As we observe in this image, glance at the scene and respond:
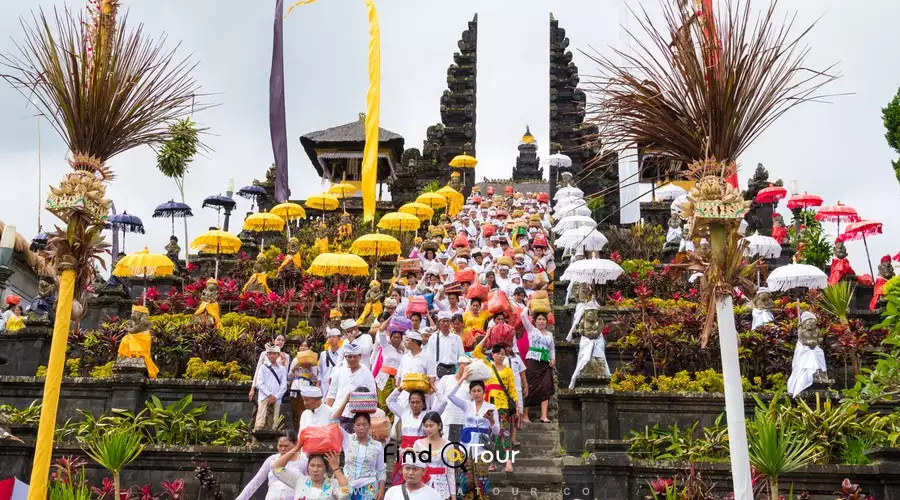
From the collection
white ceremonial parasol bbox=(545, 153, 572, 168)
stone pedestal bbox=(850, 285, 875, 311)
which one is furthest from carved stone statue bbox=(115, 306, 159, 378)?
white ceremonial parasol bbox=(545, 153, 572, 168)

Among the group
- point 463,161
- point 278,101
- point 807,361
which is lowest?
point 807,361

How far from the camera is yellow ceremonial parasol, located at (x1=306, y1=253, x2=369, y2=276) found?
17.7 meters

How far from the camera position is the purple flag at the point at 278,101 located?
21797mm

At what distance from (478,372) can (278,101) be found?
47.7 feet

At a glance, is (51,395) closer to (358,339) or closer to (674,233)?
(358,339)

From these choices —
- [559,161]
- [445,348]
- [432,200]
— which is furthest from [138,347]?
[559,161]

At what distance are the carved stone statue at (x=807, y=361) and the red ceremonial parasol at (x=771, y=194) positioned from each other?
1217 centimetres

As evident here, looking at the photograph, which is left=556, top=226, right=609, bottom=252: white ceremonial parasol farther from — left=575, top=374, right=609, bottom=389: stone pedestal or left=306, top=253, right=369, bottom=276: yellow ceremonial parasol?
left=575, top=374, right=609, bottom=389: stone pedestal

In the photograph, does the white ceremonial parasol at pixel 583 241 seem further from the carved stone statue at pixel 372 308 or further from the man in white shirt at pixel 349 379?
the man in white shirt at pixel 349 379

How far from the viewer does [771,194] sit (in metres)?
24.3

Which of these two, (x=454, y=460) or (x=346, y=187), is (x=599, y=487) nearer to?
(x=454, y=460)

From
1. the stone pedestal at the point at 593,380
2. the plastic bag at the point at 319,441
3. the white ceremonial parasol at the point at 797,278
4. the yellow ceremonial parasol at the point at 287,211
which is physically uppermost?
the yellow ceremonial parasol at the point at 287,211

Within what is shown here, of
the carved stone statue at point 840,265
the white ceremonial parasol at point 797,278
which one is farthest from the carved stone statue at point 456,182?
the white ceremonial parasol at point 797,278

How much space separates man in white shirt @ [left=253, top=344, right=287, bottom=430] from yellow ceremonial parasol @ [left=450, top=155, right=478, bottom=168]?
23017 mm
